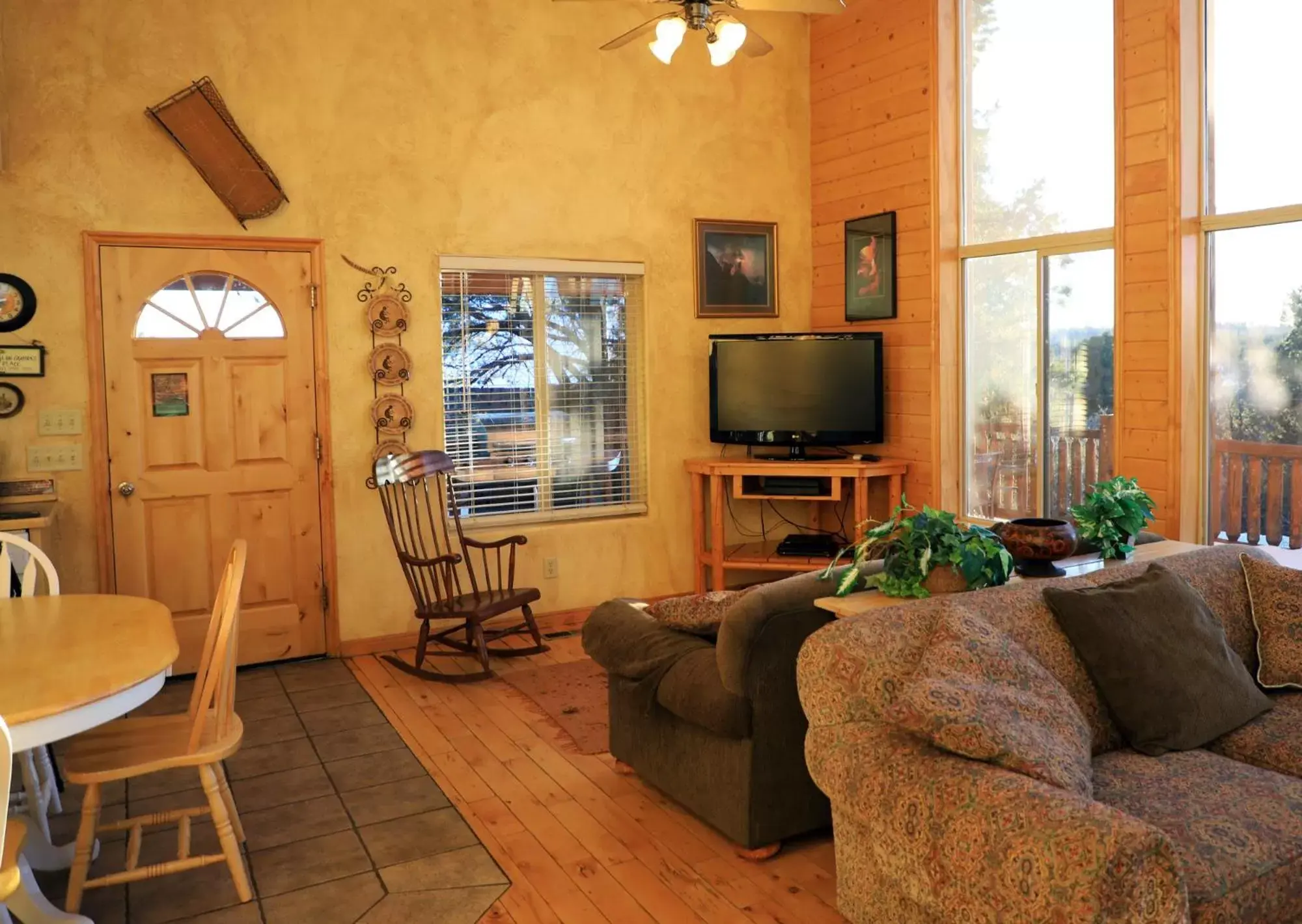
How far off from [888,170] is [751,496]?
6.32 ft

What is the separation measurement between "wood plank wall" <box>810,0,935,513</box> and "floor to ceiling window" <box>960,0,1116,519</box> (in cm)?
21

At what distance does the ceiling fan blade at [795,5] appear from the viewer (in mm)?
3348

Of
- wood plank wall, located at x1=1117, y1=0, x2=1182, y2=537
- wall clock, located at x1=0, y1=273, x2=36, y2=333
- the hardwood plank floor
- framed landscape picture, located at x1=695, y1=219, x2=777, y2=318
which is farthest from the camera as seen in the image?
framed landscape picture, located at x1=695, y1=219, x2=777, y2=318

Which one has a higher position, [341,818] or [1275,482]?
[1275,482]

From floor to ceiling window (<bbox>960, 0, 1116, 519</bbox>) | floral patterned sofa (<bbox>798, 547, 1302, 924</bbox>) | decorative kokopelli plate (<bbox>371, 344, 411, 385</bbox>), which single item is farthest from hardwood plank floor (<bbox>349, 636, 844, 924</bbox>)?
floor to ceiling window (<bbox>960, 0, 1116, 519</bbox>)

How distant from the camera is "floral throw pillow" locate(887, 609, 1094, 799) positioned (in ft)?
7.06

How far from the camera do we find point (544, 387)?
5.81 metres

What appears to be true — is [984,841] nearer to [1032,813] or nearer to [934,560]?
[1032,813]

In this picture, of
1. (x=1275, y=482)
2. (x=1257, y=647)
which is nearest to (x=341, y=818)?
(x=1257, y=647)

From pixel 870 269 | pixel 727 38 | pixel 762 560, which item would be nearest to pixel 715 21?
pixel 727 38

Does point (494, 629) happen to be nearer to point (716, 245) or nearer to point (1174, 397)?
point (716, 245)

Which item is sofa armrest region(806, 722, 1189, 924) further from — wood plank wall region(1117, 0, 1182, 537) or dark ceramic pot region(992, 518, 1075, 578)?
wood plank wall region(1117, 0, 1182, 537)

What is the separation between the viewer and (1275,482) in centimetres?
430

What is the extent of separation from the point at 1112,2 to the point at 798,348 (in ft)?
7.33
